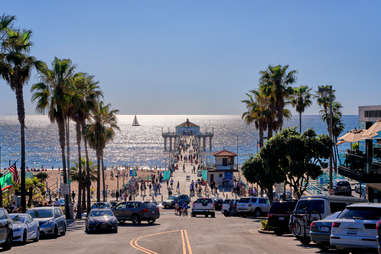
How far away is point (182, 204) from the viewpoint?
146 feet

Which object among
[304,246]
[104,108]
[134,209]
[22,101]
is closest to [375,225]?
[304,246]

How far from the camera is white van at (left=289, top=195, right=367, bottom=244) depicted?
60.8 ft

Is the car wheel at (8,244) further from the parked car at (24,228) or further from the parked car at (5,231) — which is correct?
the parked car at (24,228)

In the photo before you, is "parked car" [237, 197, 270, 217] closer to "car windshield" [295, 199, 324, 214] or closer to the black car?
the black car

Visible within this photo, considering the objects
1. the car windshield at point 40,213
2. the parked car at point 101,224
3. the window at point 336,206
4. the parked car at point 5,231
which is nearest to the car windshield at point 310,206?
the window at point 336,206

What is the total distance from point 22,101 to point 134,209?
991 cm

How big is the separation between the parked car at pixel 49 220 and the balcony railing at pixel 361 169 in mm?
15742

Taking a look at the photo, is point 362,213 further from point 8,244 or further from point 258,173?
point 258,173

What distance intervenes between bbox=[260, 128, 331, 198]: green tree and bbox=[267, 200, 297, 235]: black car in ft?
20.7

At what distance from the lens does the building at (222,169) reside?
245 feet

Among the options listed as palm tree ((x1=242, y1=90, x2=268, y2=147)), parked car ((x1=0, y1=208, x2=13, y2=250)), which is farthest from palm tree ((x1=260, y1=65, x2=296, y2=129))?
parked car ((x1=0, y1=208, x2=13, y2=250))

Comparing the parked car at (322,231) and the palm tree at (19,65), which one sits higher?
the palm tree at (19,65)

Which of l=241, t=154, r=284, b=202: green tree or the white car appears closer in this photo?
the white car

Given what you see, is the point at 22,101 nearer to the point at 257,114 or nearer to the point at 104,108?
the point at 104,108
